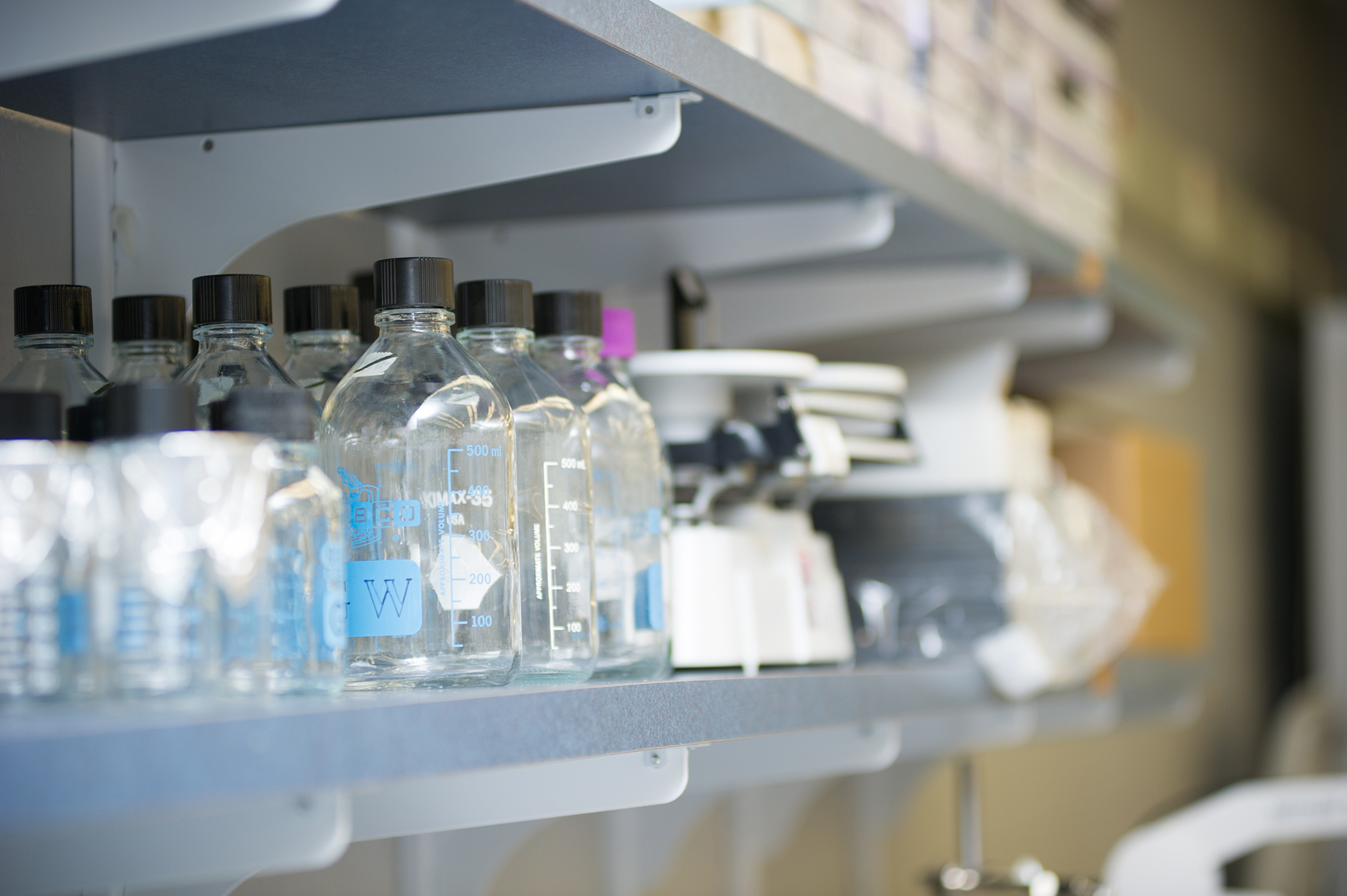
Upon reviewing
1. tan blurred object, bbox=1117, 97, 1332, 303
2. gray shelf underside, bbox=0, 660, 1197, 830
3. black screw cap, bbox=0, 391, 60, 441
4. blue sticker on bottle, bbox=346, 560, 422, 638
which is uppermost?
tan blurred object, bbox=1117, 97, 1332, 303

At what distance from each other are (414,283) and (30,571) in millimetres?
301

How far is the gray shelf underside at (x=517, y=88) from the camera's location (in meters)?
0.80

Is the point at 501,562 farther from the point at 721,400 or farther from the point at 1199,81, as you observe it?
the point at 1199,81

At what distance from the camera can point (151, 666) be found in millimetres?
595

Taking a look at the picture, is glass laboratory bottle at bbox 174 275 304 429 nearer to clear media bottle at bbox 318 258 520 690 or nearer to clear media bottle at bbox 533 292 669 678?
clear media bottle at bbox 318 258 520 690

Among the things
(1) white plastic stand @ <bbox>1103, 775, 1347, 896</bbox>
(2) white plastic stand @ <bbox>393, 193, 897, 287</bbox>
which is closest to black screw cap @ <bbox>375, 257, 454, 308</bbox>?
(2) white plastic stand @ <bbox>393, 193, 897, 287</bbox>

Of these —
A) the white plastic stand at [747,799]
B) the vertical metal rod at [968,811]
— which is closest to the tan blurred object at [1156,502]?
the vertical metal rod at [968,811]

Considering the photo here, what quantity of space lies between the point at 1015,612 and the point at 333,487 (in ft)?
3.43

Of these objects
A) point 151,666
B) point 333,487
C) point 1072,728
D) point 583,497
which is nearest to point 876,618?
point 1072,728

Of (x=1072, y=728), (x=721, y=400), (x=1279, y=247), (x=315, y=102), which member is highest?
(x=1279, y=247)

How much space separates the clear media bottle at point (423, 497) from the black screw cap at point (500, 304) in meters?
0.06

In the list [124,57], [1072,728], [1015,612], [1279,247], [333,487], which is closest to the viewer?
[333,487]

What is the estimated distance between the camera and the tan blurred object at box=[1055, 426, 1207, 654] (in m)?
2.38

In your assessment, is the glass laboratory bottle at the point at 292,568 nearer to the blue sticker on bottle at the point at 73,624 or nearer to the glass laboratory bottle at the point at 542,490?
the blue sticker on bottle at the point at 73,624
